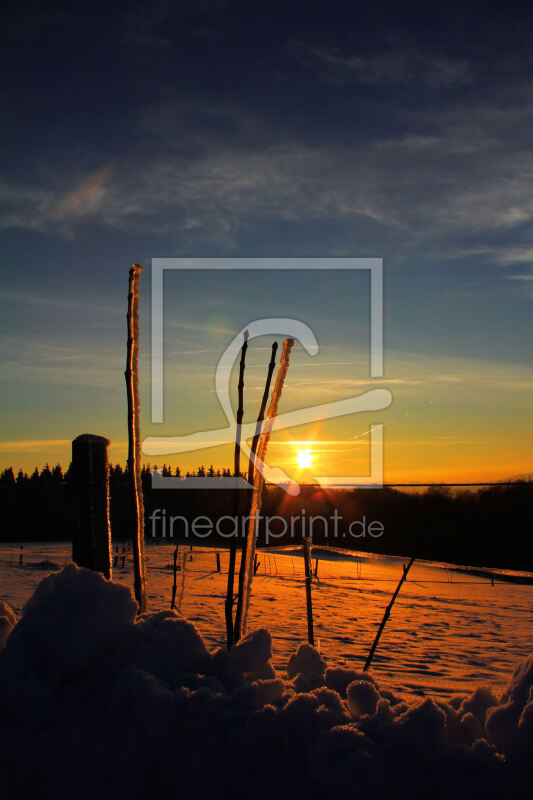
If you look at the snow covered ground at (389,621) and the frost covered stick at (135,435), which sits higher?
the frost covered stick at (135,435)

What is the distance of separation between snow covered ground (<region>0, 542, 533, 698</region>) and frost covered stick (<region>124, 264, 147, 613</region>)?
12.7 feet

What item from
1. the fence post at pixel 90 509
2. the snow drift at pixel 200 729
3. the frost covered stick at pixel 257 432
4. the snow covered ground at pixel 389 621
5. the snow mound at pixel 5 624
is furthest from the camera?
the snow covered ground at pixel 389 621

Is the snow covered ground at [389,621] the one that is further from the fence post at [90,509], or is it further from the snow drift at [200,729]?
the snow drift at [200,729]

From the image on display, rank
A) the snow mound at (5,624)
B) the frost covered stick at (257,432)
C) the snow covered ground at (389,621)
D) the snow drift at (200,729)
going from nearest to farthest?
the snow drift at (200,729) < the snow mound at (5,624) < the frost covered stick at (257,432) < the snow covered ground at (389,621)

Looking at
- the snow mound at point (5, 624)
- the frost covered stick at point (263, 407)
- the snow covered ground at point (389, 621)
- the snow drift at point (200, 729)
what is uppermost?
the frost covered stick at point (263, 407)

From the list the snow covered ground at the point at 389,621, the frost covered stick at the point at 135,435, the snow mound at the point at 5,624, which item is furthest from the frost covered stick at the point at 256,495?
the snow covered ground at the point at 389,621

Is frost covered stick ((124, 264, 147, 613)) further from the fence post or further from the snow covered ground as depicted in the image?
the snow covered ground

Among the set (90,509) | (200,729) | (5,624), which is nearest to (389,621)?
(90,509)

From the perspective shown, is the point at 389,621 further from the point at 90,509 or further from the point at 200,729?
the point at 200,729

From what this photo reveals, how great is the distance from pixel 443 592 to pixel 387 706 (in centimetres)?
2444

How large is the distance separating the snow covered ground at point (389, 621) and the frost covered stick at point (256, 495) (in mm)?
3137

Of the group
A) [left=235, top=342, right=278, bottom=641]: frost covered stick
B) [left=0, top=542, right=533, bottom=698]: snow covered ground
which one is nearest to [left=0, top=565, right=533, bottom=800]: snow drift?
[left=235, top=342, right=278, bottom=641]: frost covered stick

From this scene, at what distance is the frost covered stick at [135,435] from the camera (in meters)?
3.39

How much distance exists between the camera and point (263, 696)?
1861 mm
